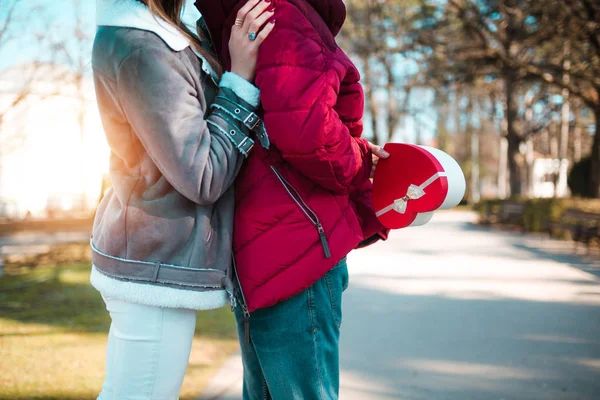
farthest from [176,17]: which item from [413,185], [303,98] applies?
[413,185]

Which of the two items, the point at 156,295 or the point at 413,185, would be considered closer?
the point at 156,295

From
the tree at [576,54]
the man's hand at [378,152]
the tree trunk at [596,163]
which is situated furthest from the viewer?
the tree trunk at [596,163]

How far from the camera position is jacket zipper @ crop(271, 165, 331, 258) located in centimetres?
149

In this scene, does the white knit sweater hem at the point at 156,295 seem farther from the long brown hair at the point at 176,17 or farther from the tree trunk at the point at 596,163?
the tree trunk at the point at 596,163

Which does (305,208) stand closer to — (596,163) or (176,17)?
(176,17)

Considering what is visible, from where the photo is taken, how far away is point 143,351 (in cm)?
142

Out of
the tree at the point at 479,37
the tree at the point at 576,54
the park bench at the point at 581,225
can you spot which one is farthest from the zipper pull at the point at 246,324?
the tree at the point at 479,37

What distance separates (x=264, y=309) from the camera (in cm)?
156

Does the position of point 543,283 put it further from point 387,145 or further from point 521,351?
Result: point 387,145

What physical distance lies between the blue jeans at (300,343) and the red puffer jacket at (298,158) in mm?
67

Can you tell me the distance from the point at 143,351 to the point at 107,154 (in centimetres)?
69

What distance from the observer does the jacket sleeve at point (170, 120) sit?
4.29 feet

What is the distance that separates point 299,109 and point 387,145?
18.1 inches

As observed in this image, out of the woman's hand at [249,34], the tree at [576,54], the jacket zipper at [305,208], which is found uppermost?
the tree at [576,54]
